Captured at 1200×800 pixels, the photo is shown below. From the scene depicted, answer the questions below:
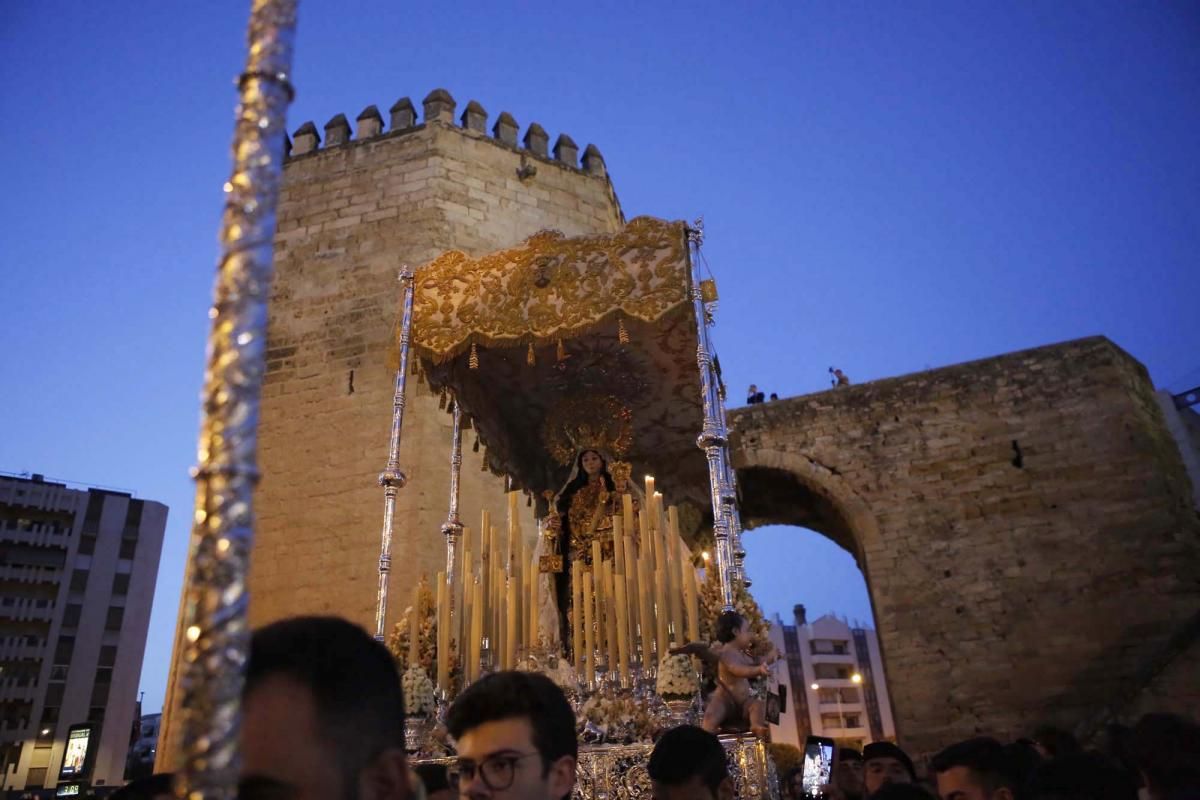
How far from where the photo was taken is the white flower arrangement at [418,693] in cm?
419

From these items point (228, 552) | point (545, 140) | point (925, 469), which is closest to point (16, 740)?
point (545, 140)

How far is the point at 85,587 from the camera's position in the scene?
86.0 feet

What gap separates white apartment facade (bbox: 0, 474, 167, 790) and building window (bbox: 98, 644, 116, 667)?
0.11 ft

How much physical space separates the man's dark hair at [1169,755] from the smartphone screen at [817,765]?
1.13 m

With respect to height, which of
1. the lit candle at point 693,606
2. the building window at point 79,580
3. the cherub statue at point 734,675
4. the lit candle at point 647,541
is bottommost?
the cherub statue at point 734,675

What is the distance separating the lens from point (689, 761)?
2.07 metres

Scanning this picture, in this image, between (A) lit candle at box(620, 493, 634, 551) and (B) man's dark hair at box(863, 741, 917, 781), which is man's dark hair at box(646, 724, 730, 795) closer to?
(B) man's dark hair at box(863, 741, 917, 781)

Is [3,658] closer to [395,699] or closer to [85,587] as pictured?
[85,587]

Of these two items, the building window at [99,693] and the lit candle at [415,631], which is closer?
the lit candle at [415,631]

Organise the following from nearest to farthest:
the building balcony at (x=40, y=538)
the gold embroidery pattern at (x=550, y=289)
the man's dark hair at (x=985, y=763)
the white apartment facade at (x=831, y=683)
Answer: the man's dark hair at (x=985, y=763) → the gold embroidery pattern at (x=550, y=289) → the building balcony at (x=40, y=538) → the white apartment facade at (x=831, y=683)

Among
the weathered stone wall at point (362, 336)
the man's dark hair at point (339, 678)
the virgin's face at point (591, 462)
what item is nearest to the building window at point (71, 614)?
the weathered stone wall at point (362, 336)

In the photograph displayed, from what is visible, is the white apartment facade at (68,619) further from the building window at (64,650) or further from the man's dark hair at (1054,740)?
the man's dark hair at (1054,740)

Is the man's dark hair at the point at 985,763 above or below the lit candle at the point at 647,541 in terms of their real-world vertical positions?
below

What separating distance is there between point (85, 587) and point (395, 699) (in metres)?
31.2
